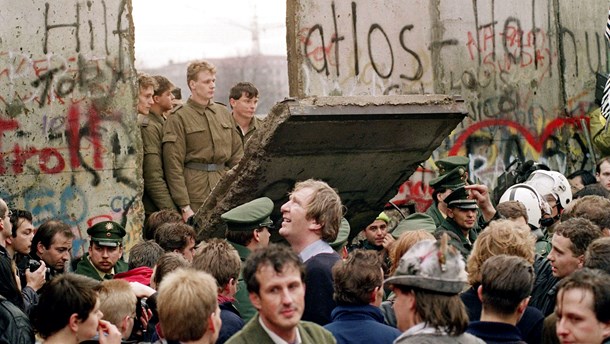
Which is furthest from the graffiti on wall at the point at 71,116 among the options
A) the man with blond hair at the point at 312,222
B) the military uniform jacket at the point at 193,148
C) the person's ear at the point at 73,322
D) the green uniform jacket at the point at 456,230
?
the person's ear at the point at 73,322

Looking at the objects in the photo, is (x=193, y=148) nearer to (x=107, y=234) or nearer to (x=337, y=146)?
(x=107, y=234)

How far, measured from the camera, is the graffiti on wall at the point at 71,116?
12.0m

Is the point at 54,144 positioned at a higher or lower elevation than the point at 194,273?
higher

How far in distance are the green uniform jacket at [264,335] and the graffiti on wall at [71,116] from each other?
638cm

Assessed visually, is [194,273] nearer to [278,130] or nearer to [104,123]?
[278,130]

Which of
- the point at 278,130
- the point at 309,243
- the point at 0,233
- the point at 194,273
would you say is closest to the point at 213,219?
the point at 278,130

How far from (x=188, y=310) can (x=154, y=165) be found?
6800mm

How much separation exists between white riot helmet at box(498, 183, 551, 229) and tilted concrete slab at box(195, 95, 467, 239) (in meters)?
0.91

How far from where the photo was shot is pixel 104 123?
1238 cm

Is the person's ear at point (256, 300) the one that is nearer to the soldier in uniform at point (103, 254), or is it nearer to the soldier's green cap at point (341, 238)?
the soldier's green cap at point (341, 238)

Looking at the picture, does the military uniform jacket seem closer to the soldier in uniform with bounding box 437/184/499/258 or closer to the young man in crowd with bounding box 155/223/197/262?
the young man in crowd with bounding box 155/223/197/262

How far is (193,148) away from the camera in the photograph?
1250 cm

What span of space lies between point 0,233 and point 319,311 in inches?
114

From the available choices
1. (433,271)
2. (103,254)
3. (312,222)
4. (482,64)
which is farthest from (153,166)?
(433,271)
